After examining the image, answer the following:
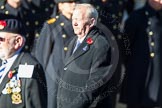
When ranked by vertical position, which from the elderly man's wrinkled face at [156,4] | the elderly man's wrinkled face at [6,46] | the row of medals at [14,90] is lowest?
the row of medals at [14,90]

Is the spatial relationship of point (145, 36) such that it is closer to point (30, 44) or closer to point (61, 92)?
point (30, 44)

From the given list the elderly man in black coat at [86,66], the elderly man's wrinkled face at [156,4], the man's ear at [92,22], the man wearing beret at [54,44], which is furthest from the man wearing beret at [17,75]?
the elderly man's wrinkled face at [156,4]

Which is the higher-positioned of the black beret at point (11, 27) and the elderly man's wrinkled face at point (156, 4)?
the elderly man's wrinkled face at point (156, 4)

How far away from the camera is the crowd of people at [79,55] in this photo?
5629mm

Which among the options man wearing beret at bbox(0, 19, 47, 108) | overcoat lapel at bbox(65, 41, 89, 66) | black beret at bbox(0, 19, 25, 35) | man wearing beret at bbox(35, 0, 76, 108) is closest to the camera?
man wearing beret at bbox(0, 19, 47, 108)

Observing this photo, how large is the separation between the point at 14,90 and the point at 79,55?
87cm

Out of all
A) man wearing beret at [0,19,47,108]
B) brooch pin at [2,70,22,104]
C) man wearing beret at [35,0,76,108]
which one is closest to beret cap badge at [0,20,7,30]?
man wearing beret at [0,19,47,108]

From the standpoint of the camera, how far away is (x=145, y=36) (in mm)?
8391

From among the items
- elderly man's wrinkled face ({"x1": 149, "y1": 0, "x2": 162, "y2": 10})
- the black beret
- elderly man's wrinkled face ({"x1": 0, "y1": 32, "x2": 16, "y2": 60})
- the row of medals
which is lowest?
the row of medals

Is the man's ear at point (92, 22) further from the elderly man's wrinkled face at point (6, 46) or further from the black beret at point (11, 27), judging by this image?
the elderly man's wrinkled face at point (6, 46)

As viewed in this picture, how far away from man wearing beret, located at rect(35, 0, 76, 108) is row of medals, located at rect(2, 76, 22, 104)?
59.9 inches

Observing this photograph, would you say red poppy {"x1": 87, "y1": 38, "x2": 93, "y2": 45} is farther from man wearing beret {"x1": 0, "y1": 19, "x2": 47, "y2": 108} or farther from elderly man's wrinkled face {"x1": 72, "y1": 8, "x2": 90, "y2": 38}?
man wearing beret {"x1": 0, "y1": 19, "x2": 47, "y2": 108}

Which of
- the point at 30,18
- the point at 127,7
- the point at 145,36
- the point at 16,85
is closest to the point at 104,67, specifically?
the point at 16,85

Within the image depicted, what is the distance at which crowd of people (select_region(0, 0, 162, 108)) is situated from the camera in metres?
5.63
